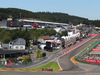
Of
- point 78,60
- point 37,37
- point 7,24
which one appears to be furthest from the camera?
point 7,24

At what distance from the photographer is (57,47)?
3231 inches

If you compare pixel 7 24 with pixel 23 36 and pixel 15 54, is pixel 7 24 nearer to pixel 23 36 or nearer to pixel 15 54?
pixel 23 36

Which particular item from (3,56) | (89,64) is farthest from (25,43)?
(89,64)

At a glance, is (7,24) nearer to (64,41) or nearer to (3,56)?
(64,41)

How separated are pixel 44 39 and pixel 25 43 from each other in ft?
81.0

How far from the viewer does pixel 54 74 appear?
113 feet

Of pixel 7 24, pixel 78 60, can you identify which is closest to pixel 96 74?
pixel 78 60

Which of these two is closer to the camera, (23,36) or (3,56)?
(3,56)

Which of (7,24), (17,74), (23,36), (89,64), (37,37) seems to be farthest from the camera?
(7,24)

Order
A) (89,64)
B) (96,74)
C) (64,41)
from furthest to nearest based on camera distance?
(64,41) < (89,64) < (96,74)

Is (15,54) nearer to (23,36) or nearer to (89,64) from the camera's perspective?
(23,36)

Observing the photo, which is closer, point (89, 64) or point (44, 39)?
→ point (89, 64)

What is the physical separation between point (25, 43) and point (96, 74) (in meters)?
40.8

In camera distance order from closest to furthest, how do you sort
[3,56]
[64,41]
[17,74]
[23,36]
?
1. [17,74]
2. [3,56]
3. [23,36]
4. [64,41]
